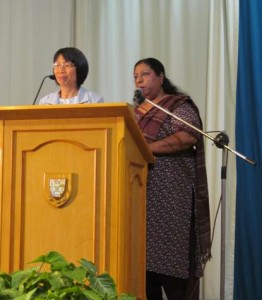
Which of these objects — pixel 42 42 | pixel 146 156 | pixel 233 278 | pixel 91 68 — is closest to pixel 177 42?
pixel 91 68

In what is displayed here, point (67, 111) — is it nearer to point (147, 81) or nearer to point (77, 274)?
point (77, 274)

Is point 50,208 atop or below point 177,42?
below

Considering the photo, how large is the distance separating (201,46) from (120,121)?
216cm

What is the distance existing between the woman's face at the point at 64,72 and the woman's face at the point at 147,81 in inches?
13.4

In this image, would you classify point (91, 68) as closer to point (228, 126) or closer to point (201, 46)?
point (201, 46)

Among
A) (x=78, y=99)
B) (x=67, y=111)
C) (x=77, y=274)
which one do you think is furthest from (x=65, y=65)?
(x=77, y=274)

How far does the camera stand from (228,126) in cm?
333

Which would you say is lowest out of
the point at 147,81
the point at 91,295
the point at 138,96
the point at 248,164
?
the point at 91,295

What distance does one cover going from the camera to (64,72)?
237 centimetres

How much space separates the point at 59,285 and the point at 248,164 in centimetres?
231

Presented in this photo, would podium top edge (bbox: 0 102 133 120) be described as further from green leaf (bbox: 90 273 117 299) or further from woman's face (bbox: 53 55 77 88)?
woman's face (bbox: 53 55 77 88)

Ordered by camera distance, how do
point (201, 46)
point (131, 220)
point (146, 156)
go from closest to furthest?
point (131, 220) < point (146, 156) < point (201, 46)

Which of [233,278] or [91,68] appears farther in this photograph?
[91,68]

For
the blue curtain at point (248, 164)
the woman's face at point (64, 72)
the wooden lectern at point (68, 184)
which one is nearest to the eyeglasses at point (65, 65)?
the woman's face at point (64, 72)
